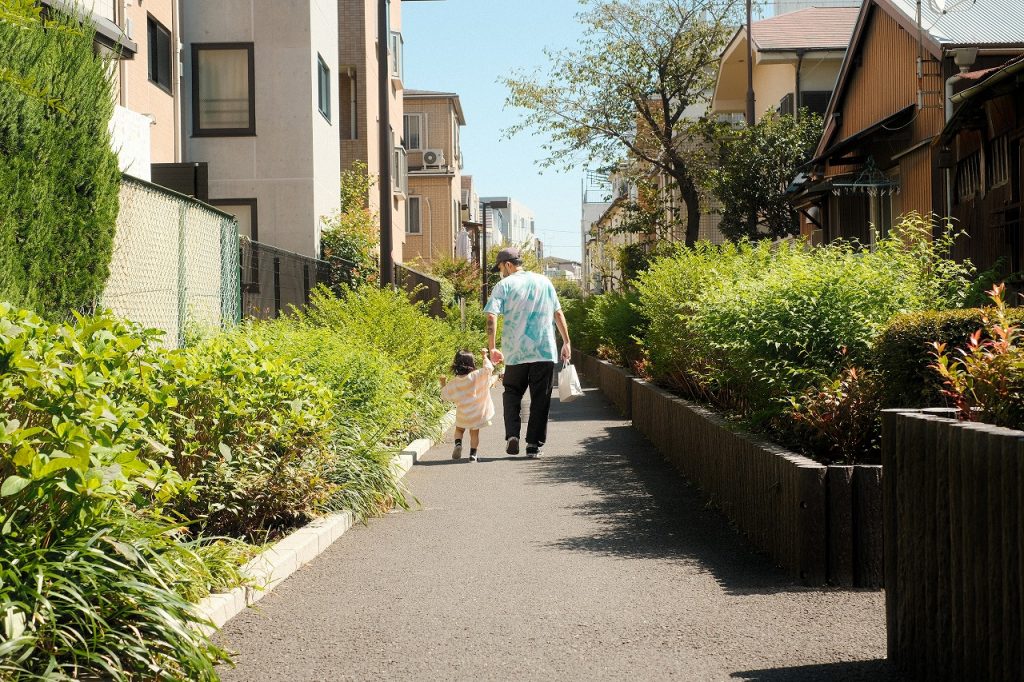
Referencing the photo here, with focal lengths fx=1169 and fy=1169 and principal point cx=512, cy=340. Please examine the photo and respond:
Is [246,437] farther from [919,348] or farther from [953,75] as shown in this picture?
[953,75]

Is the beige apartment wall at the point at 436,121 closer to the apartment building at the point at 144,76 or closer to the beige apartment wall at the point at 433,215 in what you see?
the beige apartment wall at the point at 433,215

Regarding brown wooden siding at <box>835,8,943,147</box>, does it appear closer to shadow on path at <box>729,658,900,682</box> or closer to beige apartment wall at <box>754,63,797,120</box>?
beige apartment wall at <box>754,63,797,120</box>

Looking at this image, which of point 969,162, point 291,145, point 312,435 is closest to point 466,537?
point 312,435

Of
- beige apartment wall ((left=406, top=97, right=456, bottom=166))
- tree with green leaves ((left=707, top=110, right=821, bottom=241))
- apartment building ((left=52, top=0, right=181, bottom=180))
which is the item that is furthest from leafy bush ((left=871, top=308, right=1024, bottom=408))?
beige apartment wall ((left=406, top=97, right=456, bottom=166))

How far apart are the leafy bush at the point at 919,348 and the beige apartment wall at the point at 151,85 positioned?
512 inches

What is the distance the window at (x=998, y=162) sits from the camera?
1347cm

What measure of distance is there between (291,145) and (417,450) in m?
11.2

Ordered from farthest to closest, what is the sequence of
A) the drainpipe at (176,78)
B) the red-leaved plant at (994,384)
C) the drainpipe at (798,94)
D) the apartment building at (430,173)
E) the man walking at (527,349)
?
the apartment building at (430,173), the drainpipe at (798,94), the drainpipe at (176,78), the man walking at (527,349), the red-leaved plant at (994,384)

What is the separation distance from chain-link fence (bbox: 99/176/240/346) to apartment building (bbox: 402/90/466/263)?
40374 millimetres

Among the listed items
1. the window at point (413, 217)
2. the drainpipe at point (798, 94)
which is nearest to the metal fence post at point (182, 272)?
the drainpipe at point (798, 94)

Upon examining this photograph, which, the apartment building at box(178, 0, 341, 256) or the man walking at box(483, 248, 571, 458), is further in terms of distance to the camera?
the apartment building at box(178, 0, 341, 256)

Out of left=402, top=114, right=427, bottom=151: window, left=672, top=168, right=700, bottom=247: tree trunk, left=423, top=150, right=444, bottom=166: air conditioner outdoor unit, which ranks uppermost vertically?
left=402, top=114, right=427, bottom=151: window

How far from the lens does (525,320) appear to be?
1232 cm

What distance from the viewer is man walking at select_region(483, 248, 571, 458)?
484 inches
